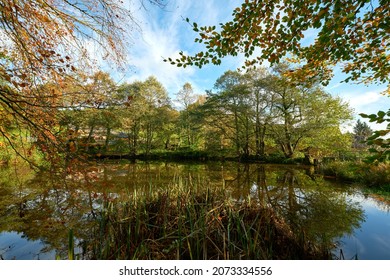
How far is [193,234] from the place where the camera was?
9.89 feet

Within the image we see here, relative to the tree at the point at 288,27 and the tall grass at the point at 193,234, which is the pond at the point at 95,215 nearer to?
the tall grass at the point at 193,234

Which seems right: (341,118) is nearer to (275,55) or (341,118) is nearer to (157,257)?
(275,55)

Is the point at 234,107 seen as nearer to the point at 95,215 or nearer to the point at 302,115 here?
the point at 302,115

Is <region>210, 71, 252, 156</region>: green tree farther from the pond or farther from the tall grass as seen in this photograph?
the tall grass

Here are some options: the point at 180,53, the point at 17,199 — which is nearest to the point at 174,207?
the point at 180,53

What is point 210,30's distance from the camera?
316cm

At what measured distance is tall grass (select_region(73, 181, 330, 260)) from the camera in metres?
2.89

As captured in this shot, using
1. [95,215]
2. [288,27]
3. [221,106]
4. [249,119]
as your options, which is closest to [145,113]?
[221,106]

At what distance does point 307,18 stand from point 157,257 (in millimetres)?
4217

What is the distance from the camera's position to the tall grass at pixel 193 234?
2.89 meters

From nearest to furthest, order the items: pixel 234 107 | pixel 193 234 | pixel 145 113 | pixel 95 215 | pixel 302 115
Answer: pixel 193 234 → pixel 95 215 → pixel 302 115 → pixel 234 107 → pixel 145 113

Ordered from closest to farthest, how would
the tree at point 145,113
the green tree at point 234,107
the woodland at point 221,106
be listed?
the woodland at point 221,106 < the green tree at point 234,107 < the tree at point 145,113

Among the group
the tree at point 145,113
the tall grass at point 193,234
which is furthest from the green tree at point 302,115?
the tall grass at point 193,234
